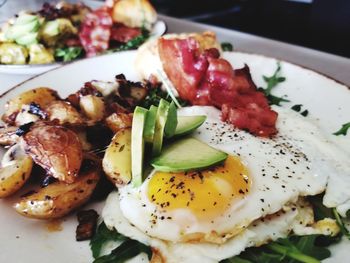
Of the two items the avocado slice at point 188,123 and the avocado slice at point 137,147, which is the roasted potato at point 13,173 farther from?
the avocado slice at point 188,123

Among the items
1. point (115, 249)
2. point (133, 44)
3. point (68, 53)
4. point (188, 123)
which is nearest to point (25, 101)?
point (188, 123)

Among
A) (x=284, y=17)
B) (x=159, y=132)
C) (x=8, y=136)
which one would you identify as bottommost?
(x=284, y=17)

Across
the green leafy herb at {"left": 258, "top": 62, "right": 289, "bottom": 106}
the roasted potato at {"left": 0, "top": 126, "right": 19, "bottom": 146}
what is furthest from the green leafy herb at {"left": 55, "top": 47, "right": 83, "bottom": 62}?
the green leafy herb at {"left": 258, "top": 62, "right": 289, "bottom": 106}

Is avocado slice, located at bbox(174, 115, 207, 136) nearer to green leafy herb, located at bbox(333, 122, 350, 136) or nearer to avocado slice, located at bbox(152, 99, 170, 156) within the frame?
avocado slice, located at bbox(152, 99, 170, 156)

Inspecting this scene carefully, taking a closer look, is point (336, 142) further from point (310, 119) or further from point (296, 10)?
point (296, 10)

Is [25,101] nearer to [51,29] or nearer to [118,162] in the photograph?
[118,162]

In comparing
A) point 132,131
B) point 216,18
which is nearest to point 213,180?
point 132,131
